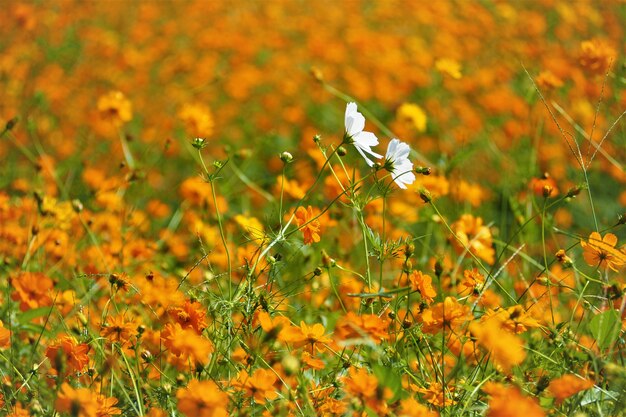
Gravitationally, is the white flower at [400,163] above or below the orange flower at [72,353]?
above

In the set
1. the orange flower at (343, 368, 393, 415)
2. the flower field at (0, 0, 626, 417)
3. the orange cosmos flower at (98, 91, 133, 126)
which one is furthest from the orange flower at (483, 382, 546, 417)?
the orange cosmos flower at (98, 91, 133, 126)

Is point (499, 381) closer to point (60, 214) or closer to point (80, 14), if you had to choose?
point (60, 214)

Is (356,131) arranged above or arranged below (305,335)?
above

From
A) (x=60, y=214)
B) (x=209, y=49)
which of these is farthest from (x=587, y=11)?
(x=60, y=214)

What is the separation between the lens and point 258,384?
0.95 m

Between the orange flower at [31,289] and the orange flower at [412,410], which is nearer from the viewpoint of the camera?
the orange flower at [412,410]

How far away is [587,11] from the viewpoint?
13.2 feet

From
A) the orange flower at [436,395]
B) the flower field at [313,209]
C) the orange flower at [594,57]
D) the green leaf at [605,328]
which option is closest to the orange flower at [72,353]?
the flower field at [313,209]

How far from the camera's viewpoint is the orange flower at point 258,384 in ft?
3.12

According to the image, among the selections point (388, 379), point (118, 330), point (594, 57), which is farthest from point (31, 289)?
point (594, 57)

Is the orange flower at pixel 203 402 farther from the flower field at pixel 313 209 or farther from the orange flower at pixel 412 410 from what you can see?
the orange flower at pixel 412 410

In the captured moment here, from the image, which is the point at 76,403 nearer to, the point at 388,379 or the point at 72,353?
the point at 72,353

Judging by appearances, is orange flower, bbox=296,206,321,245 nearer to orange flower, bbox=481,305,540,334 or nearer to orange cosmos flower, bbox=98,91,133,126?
orange flower, bbox=481,305,540,334

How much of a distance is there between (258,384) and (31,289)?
615mm
